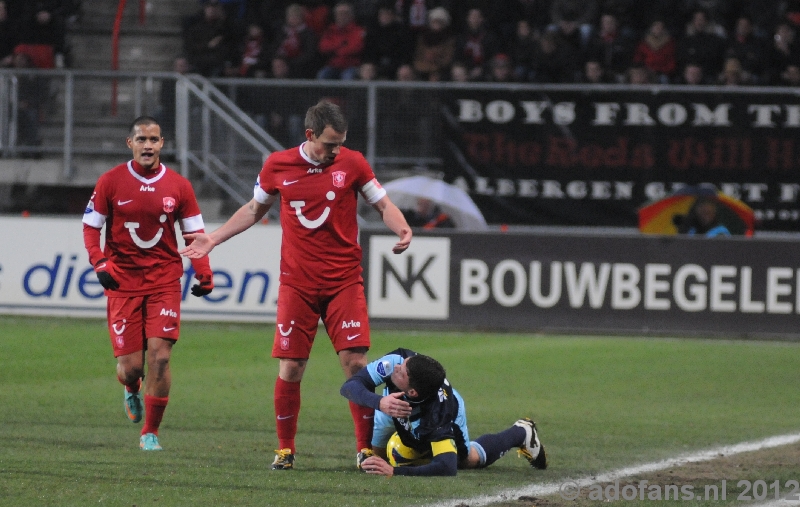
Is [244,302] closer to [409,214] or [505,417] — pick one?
[409,214]

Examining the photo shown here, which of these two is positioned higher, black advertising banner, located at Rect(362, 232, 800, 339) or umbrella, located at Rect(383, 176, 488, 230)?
umbrella, located at Rect(383, 176, 488, 230)

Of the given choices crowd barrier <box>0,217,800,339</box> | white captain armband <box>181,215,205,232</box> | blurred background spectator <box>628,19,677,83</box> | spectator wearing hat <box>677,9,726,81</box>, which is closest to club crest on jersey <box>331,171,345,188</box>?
white captain armband <box>181,215,205,232</box>

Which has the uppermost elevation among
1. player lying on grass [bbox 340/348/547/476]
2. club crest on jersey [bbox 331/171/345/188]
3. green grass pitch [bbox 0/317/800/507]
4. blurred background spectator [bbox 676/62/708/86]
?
blurred background spectator [bbox 676/62/708/86]

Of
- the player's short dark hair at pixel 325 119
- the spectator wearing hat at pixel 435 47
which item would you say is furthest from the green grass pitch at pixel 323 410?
the spectator wearing hat at pixel 435 47

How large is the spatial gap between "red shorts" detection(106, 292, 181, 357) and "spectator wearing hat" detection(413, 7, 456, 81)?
1086cm

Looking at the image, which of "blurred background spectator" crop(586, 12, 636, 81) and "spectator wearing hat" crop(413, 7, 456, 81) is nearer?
"blurred background spectator" crop(586, 12, 636, 81)

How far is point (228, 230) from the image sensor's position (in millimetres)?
7832

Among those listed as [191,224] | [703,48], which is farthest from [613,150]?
[191,224]

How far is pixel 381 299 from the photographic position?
52.7 feet

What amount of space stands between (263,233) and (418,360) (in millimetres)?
9384

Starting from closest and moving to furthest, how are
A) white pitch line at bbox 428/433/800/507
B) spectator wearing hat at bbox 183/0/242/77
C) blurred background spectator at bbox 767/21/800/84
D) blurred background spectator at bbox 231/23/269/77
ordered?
white pitch line at bbox 428/433/800/507
blurred background spectator at bbox 767/21/800/84
blurred background spectator at bbox 231/23/269/77
spectator wearing hat at bbox 183/0/242/77

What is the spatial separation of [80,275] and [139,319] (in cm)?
804

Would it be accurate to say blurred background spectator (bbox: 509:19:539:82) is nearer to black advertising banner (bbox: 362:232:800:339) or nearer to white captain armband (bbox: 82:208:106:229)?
black advertising banner (bbox: 362:232:800:339)

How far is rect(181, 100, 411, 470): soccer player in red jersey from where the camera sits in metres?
7.72
